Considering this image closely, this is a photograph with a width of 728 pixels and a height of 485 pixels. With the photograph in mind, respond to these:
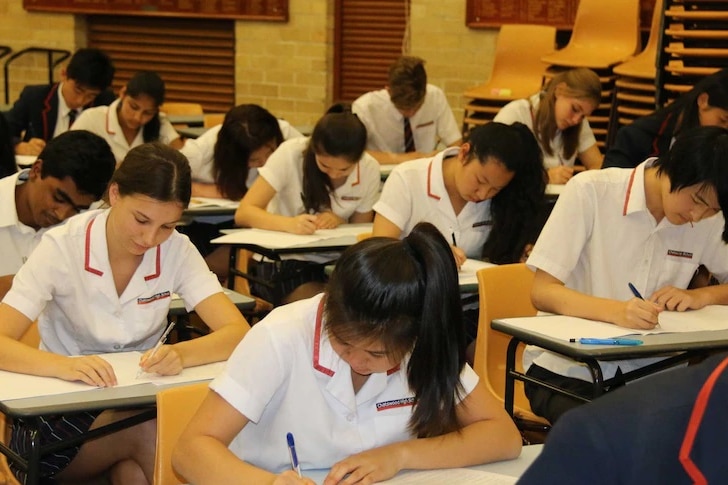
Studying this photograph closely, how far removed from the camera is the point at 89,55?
6.64m

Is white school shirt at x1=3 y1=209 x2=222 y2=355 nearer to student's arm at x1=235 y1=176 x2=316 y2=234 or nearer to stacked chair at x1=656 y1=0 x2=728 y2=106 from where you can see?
student's arm at x1=235 y1=176 x2=316 y2=234

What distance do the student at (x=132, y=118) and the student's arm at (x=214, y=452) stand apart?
4.07 meters

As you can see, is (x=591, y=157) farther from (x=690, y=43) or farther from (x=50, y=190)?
(x=50, y=190)

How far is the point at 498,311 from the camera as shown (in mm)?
3484

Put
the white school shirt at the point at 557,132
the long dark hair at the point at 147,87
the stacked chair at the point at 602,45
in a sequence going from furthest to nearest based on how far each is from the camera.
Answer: the stacked chair at the point at 602,45 → the white school shirt at the point at 557,132 → the long dark hair at the point at 147,87

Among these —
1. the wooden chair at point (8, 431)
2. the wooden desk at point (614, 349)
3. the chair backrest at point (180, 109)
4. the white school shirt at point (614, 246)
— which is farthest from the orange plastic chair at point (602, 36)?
the wooden chair at point (8, 431)

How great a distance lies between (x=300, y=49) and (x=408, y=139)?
3.20 metres

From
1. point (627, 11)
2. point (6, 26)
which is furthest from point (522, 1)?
point (6, 26)

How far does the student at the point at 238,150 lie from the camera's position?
5.42 meters

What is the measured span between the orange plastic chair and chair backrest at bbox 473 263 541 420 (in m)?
4.11

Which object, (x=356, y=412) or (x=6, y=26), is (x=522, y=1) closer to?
(x=6, y=26)

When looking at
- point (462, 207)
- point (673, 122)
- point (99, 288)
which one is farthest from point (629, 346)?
point (673, 122)

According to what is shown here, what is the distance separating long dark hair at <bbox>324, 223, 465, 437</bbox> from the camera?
75.8 inches

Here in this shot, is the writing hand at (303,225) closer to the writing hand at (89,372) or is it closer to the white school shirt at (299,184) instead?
the white school shirt at (299,184)
